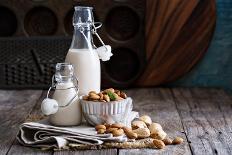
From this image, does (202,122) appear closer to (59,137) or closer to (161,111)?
(161,111)

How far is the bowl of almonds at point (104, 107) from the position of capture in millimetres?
1262

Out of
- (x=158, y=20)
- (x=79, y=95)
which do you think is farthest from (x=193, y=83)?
(x=79, y=95)

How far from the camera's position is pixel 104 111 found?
4.17 feet

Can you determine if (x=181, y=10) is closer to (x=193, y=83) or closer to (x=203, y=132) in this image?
(x=193, y=83)

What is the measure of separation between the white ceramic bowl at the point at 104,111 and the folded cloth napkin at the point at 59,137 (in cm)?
3

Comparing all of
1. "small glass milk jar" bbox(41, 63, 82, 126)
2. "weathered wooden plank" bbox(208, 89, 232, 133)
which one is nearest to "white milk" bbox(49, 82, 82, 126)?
"small glass milk jar" bbox(41, 63, 82, 126)

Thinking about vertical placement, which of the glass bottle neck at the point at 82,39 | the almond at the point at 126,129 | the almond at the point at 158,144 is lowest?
the almond at the point at 158,144

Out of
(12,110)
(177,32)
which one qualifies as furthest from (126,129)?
(177,32)

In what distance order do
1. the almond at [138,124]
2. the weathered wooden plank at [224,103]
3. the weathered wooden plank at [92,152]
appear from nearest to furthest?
the weathered wooden plank at [92,152]
the almond at [138,124]
the weathered wooden plank at [224,103]

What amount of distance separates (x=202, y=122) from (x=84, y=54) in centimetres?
37

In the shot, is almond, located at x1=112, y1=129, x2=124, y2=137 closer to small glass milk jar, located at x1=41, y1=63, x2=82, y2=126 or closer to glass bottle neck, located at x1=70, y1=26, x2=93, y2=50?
small glass milk jar, located at x1=41, y1=63, x2=82, y2=126

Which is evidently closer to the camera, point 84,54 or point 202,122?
point 84,54

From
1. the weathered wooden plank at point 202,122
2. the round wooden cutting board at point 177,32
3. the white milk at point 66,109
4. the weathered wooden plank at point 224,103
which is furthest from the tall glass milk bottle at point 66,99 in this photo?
the round wooden cutting board at point 177,32

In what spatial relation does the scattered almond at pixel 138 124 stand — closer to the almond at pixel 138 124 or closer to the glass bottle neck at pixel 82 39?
the almond at pixel 138 124
